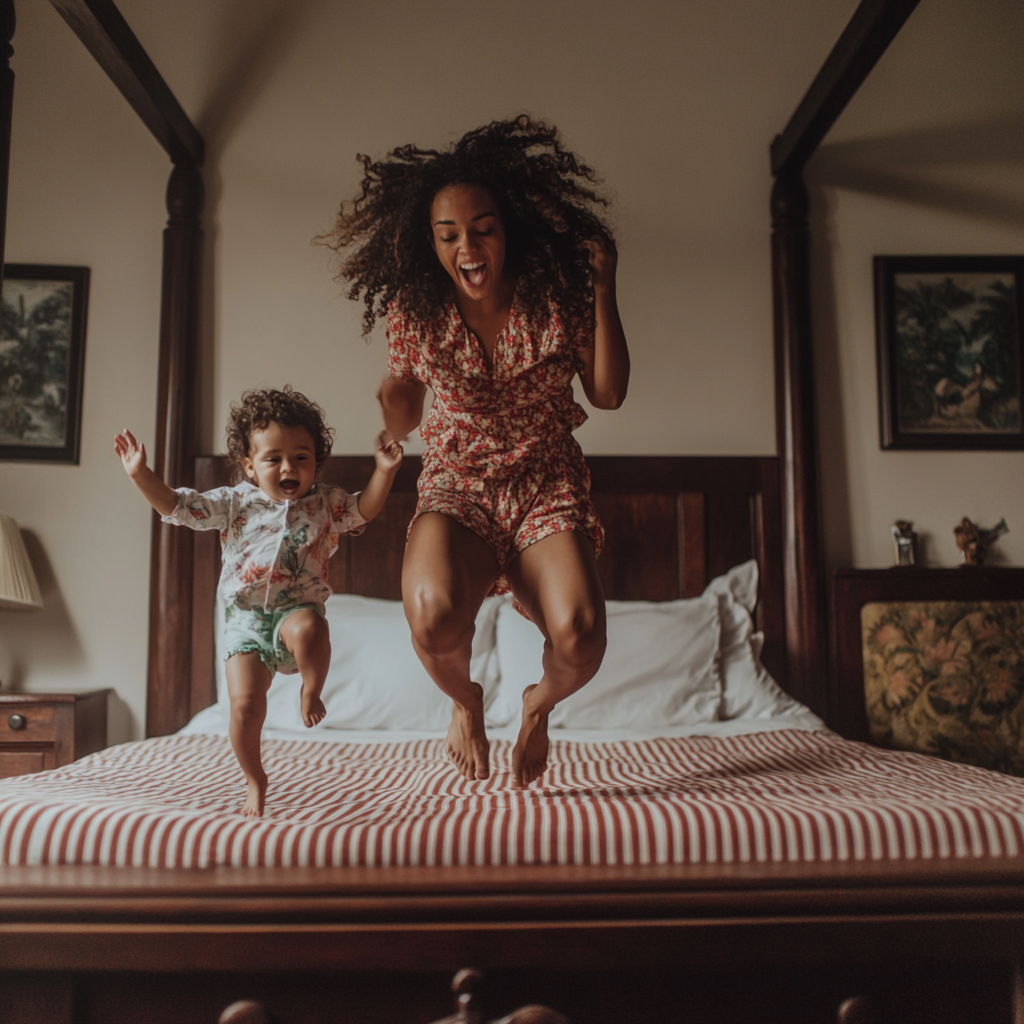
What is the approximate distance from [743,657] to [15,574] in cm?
231

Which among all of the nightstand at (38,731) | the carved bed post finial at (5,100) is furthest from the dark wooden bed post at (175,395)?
the carved bed post finial at (5,100)

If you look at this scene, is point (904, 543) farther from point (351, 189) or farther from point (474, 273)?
point (351, 189)

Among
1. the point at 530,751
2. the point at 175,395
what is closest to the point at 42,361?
the point at 175,395

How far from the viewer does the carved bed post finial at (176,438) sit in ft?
9.66

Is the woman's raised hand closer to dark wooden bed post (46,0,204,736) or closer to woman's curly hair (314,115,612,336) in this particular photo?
woman's curly hair (314,115,612,336)

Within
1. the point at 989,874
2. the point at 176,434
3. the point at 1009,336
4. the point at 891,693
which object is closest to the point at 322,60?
the point at 176,434

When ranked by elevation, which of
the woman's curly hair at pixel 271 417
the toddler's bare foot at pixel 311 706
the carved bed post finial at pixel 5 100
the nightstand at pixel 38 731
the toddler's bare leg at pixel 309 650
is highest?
the carved bed post finial at pixel 5 100

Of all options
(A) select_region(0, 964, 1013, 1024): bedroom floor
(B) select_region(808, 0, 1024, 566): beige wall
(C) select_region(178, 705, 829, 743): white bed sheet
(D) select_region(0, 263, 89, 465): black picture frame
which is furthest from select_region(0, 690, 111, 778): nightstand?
(B) select_region(808, 0, 1024, 566): beige wall

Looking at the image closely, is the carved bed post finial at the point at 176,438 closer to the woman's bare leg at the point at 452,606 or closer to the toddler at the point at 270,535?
the toddler at the point at 270,535

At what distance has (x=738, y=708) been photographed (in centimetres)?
268

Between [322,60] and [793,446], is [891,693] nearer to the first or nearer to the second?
[793,446]

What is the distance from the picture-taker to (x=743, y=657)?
2.79 m

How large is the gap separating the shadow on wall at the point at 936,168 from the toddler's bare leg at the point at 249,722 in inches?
110

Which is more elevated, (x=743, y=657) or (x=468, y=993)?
(x=743, y=657)
